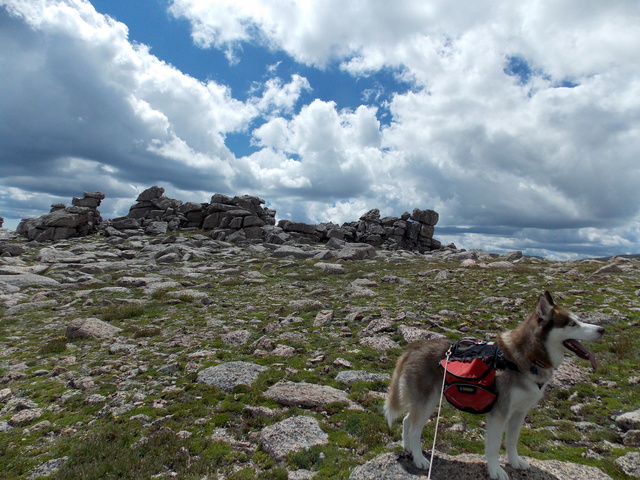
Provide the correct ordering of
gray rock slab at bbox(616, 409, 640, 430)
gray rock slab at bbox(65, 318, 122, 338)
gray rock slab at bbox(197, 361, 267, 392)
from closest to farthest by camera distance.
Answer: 1. gray rock slab at bbox(616, 409, 640, 430)
2. gray rock slab at bbox(197, 361, 267, 392)
3. gray rock slab at bbox(65, 318, 122, 338)

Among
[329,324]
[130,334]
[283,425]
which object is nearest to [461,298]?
[329,324]

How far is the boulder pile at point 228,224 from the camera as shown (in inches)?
2940

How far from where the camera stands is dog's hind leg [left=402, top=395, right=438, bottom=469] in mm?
6336

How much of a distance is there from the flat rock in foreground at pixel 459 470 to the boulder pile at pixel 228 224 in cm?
6193

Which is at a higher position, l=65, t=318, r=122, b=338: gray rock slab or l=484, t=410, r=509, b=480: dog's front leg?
l=484, t=410, r=509, b=480: dog's front leg

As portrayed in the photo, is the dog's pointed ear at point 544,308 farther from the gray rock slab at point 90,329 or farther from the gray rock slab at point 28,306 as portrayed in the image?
the gray rock slab at point 28,306

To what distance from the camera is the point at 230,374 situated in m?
11.2

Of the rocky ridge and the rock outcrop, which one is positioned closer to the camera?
the rocky ridge

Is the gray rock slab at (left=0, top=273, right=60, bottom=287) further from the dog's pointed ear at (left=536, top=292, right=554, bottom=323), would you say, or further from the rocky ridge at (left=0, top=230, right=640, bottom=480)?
the dog's pointed ear at (left=536, top=292, right=554, bottom=323)

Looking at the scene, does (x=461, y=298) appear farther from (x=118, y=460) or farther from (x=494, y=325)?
(x=118, y=460)

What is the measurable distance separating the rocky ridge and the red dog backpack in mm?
1357

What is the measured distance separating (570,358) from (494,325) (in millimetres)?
3814

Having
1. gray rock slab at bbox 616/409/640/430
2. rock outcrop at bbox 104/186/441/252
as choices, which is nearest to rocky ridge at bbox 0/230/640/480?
gray rock slab at bbox 616/409/640/430

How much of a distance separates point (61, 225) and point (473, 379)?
8680 centimetres
